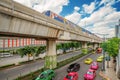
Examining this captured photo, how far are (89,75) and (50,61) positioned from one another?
30.2ft

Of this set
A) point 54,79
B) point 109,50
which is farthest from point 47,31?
point 109,50

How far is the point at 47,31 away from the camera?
23172 mm

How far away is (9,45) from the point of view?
65625mm

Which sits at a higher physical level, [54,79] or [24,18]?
→ [24,18]

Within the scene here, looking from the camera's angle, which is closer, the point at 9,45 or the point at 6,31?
the point at 6,31

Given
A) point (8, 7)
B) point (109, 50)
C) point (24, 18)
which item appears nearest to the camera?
point (8, 7)

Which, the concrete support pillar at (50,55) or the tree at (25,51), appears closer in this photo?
the concrete support pillar at (50,55)

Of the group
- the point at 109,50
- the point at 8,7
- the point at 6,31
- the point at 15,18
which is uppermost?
the point at 8,7

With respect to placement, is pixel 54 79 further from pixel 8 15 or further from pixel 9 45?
pixel 9 45

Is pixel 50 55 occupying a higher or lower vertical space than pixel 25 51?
higher

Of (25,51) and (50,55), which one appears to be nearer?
(50,55)

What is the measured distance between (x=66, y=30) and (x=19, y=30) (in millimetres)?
15989

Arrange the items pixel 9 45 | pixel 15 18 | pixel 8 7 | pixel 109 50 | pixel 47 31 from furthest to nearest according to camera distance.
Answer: pixel 9 45 → pixel 109 50 → pixel 47 31 → pixel 15 18 → pixel 8 7

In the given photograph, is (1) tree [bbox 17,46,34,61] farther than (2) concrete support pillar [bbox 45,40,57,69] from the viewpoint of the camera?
Yes
